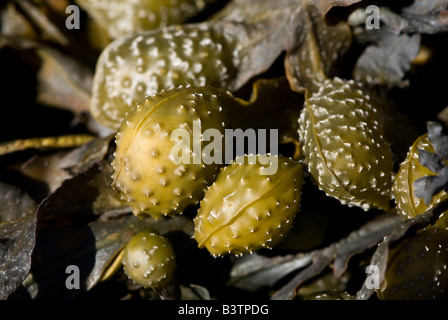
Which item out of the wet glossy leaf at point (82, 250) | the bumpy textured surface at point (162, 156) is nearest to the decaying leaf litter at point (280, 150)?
A: the wet glossy leaf at point (82, 250)

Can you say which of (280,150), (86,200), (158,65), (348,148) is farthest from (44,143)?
(348,148)

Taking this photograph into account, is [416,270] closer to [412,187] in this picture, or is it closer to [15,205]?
[412,187]

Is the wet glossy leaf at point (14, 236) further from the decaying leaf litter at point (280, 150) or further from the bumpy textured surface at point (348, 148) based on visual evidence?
the bumpy textured surface at point (348, 148)

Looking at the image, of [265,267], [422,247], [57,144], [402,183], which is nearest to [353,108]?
[402,183]

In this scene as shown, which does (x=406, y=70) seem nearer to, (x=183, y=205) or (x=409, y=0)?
(x=409, y=0)

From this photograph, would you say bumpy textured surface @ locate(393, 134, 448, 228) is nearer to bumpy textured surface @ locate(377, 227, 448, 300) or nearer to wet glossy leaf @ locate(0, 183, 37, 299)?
bumpy textured surface @ locate(377, 227, 448, 300)

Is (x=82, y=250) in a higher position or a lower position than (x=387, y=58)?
lower
